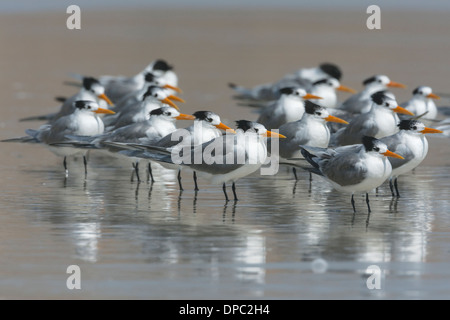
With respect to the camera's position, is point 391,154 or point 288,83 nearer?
point 391,154

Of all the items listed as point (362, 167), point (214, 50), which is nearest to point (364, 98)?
point (362, 167)

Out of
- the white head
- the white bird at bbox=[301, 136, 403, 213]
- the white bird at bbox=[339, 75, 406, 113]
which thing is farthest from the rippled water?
the white head

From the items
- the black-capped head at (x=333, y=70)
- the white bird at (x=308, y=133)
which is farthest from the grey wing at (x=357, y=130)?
the black-capped head at (x=333, y=70)

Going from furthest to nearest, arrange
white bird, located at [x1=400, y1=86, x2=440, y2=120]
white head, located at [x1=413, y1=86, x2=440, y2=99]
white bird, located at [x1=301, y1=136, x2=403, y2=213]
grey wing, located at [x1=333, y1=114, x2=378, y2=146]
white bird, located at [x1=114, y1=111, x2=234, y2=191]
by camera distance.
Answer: white head, located at [x1=413, y1=86, x2=440, y2=99] → white bird, located at [x1=400, y1=86, x2=440, y2=120] → grey wing, located at [x1=333, y1=114, x2=378, y2=146] → white bird, located at [x1=114, y1=111, x2=234, y2=191] → white bird, located at [x1=301, y1=136, x2=403, y2=213]

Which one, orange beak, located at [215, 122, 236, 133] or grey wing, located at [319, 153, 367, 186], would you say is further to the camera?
orange beak, located at [215, 122, 236, 133]

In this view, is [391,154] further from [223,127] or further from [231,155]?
[223,127]

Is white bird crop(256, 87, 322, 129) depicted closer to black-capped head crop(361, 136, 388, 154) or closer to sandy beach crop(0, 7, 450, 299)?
sandy beach crop(0, 7, 450, 299)

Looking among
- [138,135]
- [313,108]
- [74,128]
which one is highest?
[313,108]

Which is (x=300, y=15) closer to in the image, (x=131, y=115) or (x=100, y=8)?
(x=100, y=8)

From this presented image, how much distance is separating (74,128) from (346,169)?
3405 mm

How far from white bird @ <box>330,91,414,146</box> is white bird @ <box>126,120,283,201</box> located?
5.90 feet

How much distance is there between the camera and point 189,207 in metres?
9.51

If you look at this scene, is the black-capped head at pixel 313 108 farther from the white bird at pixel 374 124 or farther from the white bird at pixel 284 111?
the white bird at pixel 284 111

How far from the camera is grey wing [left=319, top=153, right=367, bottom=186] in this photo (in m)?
9.10
